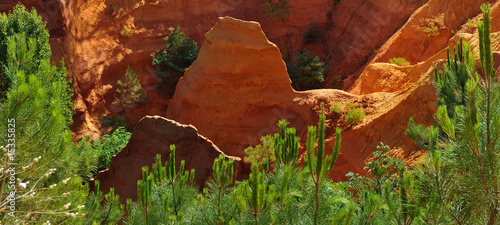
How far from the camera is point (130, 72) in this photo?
23.4 metres

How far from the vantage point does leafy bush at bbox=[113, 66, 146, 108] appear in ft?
76.0

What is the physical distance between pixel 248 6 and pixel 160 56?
700 centimetres

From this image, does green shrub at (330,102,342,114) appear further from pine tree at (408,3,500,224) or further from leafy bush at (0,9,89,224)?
pine tree at (408,3,500,224)

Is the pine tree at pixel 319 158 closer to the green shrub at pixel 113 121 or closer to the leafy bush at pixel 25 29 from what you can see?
the leafy bush at pixel 25 29

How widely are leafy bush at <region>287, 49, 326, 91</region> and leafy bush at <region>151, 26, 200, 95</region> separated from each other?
16.8 feet

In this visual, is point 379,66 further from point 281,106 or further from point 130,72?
point 130,72

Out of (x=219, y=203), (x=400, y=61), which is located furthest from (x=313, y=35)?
(x=219, y=203)

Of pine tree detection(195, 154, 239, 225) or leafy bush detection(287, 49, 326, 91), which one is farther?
leafy bush detection(287, 49, 326, 91)

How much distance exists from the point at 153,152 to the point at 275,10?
57.2 feet

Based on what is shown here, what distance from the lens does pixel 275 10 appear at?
27953 mm

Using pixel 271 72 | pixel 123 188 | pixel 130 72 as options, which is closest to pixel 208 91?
pixel 271 72

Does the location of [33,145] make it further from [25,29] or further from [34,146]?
[25,29]

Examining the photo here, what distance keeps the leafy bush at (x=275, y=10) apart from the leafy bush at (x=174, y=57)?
5.50 metres

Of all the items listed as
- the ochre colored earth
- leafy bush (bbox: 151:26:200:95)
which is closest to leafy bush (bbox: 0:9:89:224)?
the ochre colored earth
